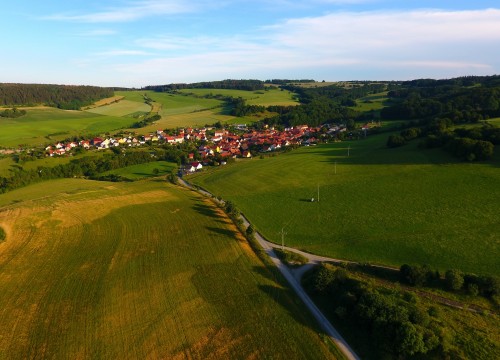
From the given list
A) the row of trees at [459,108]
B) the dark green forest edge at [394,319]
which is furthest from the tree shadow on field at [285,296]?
the row of trees at [459,108]

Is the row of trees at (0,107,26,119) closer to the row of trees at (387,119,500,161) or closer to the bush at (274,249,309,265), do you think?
the row of trees at (387,119,500,161)

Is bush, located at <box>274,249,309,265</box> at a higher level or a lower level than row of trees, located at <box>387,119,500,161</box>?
lower

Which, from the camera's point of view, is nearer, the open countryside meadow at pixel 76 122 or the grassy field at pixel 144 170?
the grassy field at pixel 144 170

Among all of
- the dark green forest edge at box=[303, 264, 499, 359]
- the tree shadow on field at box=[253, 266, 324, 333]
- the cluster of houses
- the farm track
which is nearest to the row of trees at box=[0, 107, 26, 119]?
the cluster of houses

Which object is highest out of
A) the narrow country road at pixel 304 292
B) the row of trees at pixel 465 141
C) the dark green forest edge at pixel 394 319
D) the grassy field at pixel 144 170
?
the row of trees at pixel 465 141

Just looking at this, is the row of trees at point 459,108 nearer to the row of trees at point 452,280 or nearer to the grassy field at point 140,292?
the row of trees at point 452,280

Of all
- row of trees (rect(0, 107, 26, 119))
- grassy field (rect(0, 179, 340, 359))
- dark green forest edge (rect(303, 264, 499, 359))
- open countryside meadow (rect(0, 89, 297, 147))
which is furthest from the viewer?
row of trees (rect(0, 107, 26, 119))
